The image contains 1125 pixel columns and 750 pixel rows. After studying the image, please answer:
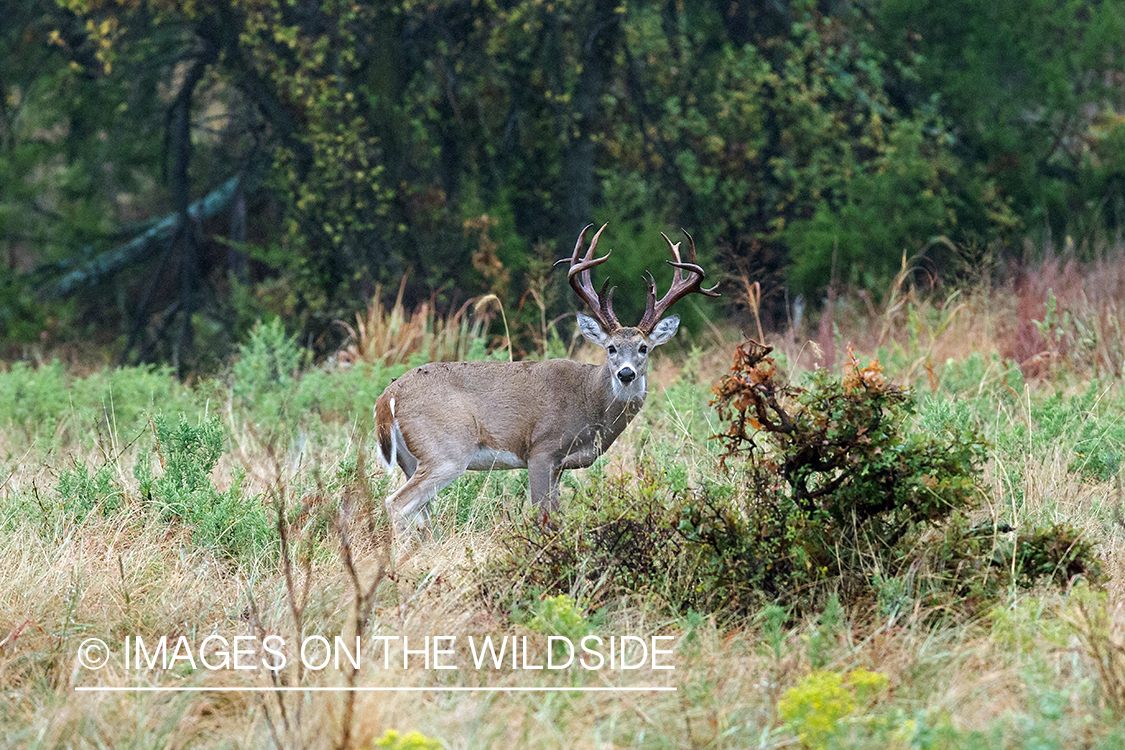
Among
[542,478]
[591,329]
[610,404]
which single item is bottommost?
[542,478]

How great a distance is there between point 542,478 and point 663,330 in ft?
3.16

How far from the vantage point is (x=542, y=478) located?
5938mm

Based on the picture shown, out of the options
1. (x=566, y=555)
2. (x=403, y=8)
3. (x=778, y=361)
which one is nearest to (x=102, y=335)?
(x=403, y=8)

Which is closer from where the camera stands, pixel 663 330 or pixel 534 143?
pixel 663 330

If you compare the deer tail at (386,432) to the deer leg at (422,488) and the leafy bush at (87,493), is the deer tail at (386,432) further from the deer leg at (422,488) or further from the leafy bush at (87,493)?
the leafy bush at (87,493)

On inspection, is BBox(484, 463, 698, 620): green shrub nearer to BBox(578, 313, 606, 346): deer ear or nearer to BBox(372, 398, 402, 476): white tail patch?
BBox(372, 398, 402, 476): white tail patch

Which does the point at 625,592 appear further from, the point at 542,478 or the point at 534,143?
the point at 534,143

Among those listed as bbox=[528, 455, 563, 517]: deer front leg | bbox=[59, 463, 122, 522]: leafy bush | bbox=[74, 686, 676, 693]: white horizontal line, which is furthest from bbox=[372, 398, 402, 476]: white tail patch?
bbox=[74, 686, 676, 693]: white horizontal line

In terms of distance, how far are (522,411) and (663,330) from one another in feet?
2.65

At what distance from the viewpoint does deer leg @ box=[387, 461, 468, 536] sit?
18.9 feet

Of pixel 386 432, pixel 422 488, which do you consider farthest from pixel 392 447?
pixel 422 488

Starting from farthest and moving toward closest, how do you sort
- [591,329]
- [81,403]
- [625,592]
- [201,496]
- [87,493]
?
[81,403] → [591,329] → [87,493] → [201,496] → [625,592]

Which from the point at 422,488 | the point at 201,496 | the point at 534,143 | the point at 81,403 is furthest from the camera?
the point at 534,143

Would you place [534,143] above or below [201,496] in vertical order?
below
